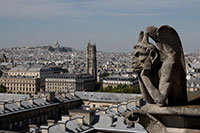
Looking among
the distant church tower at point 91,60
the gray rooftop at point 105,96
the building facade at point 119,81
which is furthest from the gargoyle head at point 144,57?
the distant church tower at point 91,60

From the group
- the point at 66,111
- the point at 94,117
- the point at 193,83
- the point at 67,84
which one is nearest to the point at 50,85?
the point at 67,84

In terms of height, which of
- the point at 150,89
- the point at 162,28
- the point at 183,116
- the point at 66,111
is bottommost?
the point at 66,111

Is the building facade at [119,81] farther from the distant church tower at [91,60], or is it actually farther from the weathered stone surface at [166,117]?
the weathered stone surface at [166,117]

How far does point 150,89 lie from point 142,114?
431 millimetres

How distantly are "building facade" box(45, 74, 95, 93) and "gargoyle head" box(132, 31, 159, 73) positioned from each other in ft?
393

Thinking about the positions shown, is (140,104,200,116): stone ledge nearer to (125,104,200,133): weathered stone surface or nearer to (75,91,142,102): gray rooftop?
(125,104,200,133): weathered stone surface

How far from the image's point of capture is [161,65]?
6.08 m

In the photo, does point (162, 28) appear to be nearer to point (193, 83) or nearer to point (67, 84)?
point (193, 83)

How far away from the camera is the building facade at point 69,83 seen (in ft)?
420

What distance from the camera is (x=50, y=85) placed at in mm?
134625

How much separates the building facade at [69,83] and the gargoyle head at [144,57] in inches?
4716

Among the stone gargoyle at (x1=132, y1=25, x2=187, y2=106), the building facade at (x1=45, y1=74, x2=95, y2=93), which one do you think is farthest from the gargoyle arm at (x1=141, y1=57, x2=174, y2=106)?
the building facade at (x1=45, y1=74, x2=95, y2=93)

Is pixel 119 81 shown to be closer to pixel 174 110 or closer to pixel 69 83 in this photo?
pixel 69 83

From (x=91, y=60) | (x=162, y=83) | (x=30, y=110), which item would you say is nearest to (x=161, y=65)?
(x=162, y=83)
